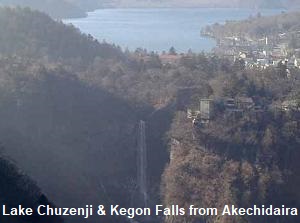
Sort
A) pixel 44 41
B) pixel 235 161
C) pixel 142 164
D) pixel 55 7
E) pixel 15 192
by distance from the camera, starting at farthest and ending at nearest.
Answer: pixel 55 7 → pixel 44 41 → pixel 142 164 → pixel 235 161 → pixel 15 192

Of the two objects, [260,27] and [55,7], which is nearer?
[55,7]

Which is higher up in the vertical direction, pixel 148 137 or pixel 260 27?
pixel 260 27

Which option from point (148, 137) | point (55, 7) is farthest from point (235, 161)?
point (55, 7)

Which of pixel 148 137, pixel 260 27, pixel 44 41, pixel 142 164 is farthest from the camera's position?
pixel 260 27

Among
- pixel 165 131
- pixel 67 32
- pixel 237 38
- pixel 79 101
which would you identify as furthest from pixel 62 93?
pixel 237 38

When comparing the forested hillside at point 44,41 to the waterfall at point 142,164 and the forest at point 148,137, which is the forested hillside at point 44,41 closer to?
the forest at point 148,137

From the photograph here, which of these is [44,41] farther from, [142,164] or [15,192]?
[15,192]

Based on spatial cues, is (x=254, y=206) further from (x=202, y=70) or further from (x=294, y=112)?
(x=202, y=70)
